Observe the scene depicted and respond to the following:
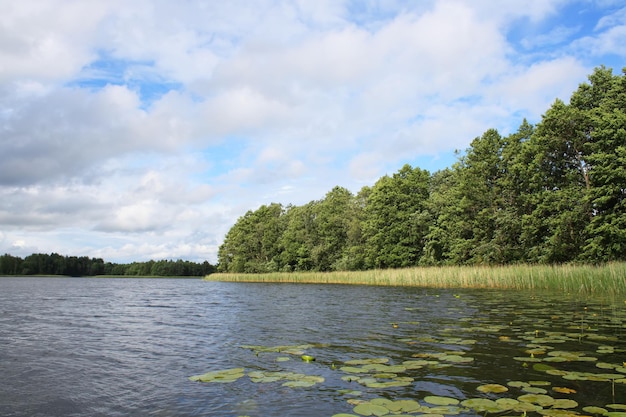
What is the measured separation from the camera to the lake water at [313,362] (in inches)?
245

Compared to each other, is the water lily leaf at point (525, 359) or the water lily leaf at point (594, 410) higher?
the water lily leaf at point (594, 410)

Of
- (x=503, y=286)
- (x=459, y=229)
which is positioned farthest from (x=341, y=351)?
(x=459, y=229)

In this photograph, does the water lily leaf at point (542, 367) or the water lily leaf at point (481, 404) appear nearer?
the water lily leaf at point (481, 404)

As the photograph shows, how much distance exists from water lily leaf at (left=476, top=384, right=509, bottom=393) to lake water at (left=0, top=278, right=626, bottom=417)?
10cm

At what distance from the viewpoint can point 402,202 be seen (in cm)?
6075

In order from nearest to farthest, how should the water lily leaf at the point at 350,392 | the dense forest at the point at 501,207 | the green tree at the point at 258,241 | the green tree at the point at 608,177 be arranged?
1. the water lily leaf at the point at 350,392
2. the green tree at the point at 608,177
3. the dense forest at the point at 501,207
4. the green tree at the point at 258,241

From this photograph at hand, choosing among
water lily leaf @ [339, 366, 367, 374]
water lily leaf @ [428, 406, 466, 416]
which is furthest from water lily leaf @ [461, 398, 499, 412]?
water lily leaf @ [339, 366, 367, 374]

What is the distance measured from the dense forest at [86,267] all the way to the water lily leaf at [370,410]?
160 m

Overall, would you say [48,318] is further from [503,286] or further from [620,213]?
[620,213]

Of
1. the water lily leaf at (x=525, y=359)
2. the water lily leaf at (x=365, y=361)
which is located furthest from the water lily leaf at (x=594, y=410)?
the water lily leaf at (x=365, y=361)

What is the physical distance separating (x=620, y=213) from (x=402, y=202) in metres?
31.0

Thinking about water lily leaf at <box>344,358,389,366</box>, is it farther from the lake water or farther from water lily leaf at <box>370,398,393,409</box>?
water lily leaf at <box>370,398,393,409</box>

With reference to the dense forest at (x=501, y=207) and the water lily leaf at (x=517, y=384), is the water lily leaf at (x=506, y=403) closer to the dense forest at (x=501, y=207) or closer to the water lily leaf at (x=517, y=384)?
the water lily leaf at (x=517, y=384)

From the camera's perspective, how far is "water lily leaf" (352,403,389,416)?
17.5 feet
